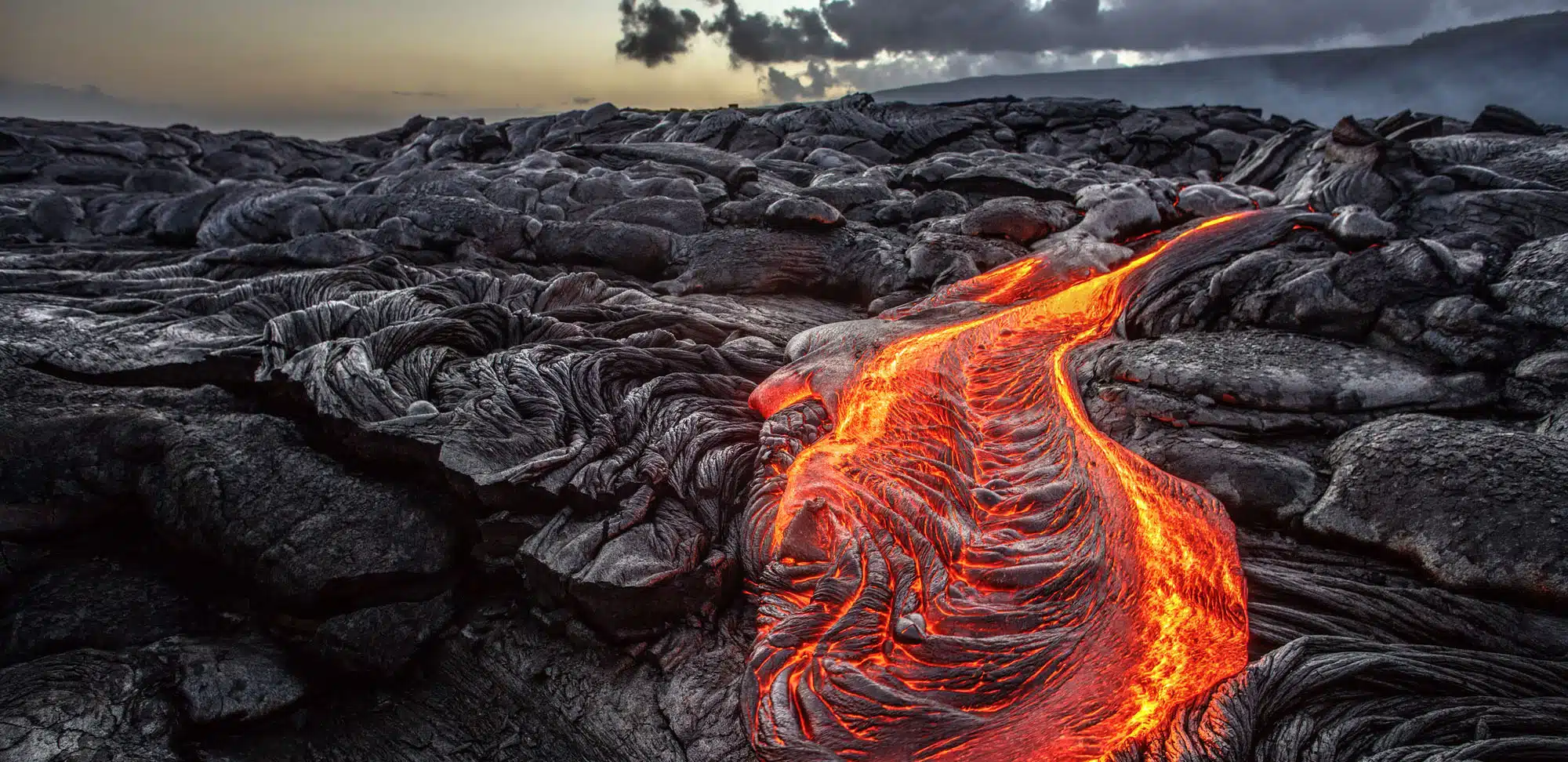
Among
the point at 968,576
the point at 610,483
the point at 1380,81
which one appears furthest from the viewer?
the point at 1380,81

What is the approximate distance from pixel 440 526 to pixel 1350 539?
6.62m

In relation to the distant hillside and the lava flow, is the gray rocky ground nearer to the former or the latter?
the lava flow

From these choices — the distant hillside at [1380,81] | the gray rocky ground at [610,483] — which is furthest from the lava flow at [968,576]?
the distant hillside at [1380,81]

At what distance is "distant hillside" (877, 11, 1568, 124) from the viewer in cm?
2241

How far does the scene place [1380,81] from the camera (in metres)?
27.5

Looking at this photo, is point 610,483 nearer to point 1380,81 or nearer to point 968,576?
point 968,576

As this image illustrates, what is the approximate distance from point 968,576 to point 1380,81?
3363 centimetres

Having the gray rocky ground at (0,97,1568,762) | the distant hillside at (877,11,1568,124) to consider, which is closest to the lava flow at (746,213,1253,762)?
the gray rocky ground at (0,97,1568,762)

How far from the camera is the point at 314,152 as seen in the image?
25.3 meters

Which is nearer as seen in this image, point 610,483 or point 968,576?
point 968,576

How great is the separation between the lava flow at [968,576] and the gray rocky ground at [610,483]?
31 cm

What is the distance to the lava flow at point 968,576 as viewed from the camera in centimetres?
400

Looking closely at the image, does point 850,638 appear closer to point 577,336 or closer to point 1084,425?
point 1084,425

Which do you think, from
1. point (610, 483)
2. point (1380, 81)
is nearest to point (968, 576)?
point (610, 483)
